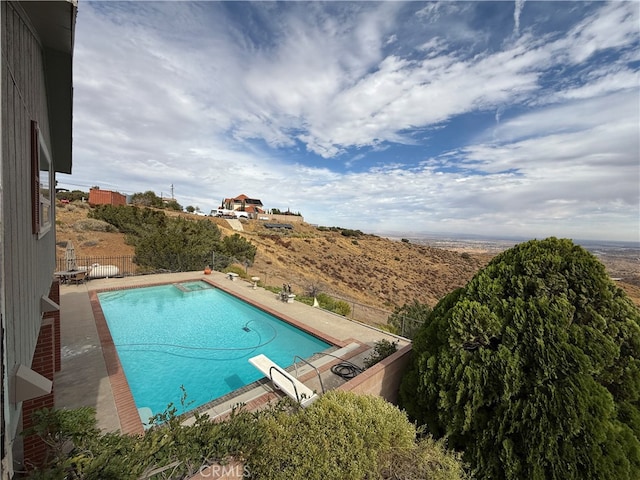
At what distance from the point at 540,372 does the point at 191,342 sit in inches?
390

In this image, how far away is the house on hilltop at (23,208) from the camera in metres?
1.91

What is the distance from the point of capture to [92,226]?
2734cm

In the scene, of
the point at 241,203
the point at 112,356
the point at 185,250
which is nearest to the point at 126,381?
the point at 112,356

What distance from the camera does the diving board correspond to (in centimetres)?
482

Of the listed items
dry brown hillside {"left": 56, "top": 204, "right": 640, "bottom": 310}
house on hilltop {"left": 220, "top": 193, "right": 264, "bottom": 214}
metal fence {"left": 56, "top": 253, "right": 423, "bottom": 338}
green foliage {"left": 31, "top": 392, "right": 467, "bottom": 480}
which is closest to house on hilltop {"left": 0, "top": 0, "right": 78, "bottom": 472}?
green foliage {"left": 31, "top": 392, "right": 467, "bottom": 480}

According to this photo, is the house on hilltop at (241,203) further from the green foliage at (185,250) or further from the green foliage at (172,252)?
the green foliage at (172,252)

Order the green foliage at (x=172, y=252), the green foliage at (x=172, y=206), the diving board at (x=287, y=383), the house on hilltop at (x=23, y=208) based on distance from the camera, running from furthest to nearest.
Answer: the green foliage at (x=172, y=206) → the green foliage at (x=172, y=252) → the diving board at (x=287, y=383) → the house on hilltop at (x=23, y=208)

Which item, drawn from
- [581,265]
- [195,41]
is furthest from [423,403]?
[195,41]

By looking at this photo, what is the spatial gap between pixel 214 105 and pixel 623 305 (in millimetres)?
21539

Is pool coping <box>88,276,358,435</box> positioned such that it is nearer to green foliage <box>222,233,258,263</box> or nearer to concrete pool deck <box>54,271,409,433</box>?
concrete pool deck <box>54,271,409,433</box>

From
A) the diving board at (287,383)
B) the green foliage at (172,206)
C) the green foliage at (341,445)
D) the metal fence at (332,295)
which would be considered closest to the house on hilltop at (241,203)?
the green foliage at (172,206)

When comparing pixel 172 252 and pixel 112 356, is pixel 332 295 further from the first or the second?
pixel 172 252

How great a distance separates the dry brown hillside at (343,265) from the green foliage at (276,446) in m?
13.8

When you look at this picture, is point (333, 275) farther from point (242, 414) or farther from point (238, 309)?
point (242, 414)
